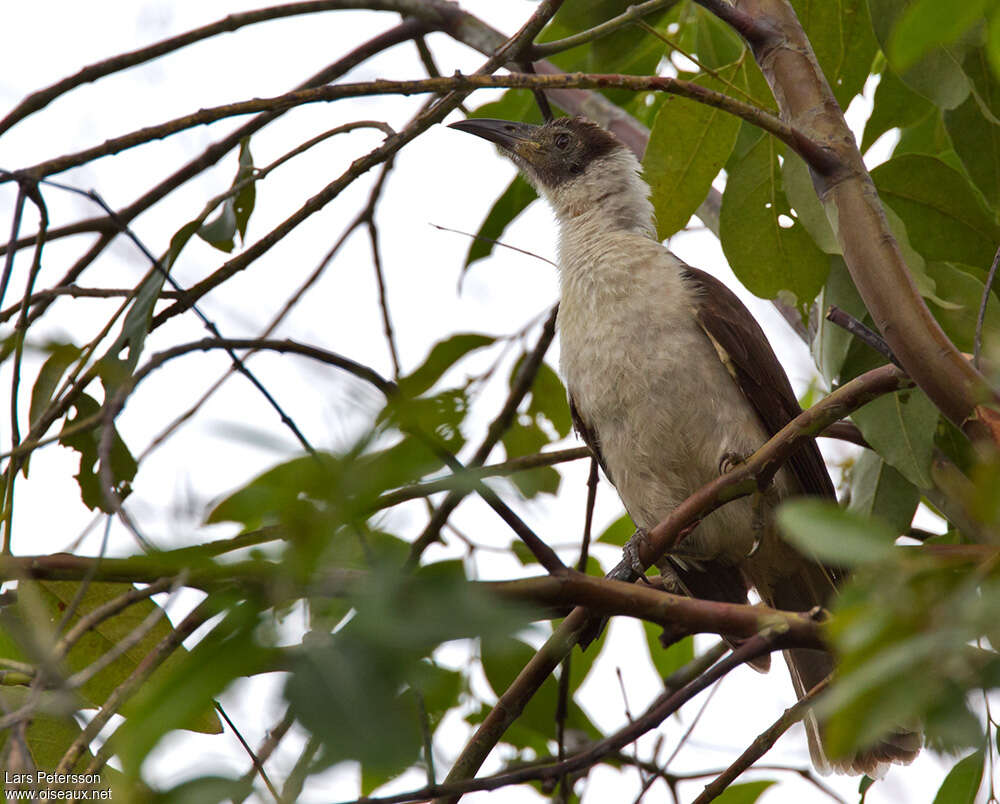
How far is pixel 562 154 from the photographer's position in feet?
15.9

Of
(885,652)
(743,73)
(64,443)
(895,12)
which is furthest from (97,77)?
(885,652)

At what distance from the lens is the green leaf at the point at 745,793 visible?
3.07 m

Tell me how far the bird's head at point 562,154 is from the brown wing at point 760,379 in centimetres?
121

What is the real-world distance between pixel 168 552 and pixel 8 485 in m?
1.07

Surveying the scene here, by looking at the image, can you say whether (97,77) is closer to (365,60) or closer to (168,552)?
(365,60)

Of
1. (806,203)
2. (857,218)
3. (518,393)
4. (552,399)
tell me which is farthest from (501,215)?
(857,218)

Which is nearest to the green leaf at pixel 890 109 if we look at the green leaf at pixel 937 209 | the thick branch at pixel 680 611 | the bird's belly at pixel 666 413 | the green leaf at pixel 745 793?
the green leaf at pixel 937 209

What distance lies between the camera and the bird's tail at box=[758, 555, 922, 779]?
3.56 meters

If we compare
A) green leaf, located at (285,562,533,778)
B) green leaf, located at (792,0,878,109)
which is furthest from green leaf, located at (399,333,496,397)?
green leaf, located at (792,0,878,109)

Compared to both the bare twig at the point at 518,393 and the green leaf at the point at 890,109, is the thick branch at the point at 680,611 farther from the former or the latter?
the green leaf at the point at 890,109

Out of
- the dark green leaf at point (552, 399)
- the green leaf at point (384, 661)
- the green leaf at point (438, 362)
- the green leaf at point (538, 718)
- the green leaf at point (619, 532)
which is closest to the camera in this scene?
the green leaf at point (384, 661)

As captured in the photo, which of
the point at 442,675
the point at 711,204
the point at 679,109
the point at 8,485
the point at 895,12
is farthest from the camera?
the point at 711,204

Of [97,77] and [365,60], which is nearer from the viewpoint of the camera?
[97,77]

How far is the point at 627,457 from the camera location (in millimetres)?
3734
